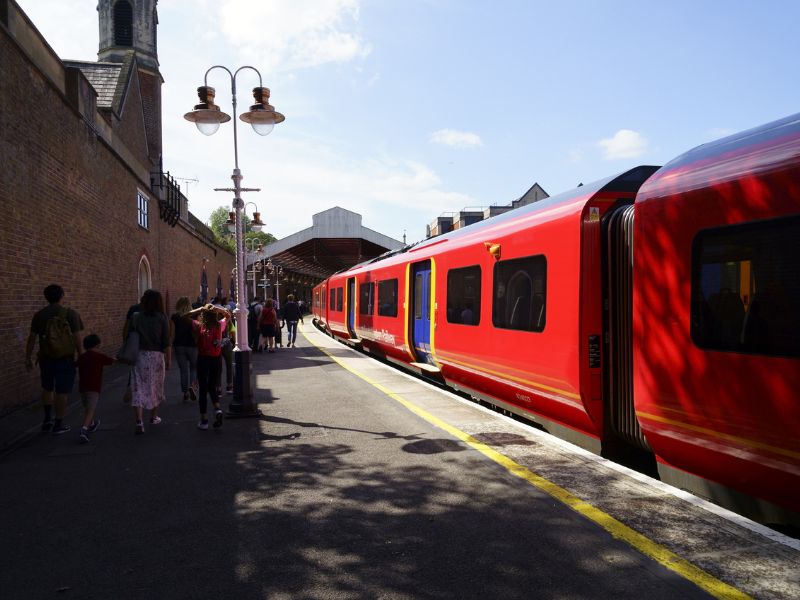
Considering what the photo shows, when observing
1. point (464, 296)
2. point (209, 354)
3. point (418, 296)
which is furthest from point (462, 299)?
point (209, 354)

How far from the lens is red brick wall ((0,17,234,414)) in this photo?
796 centimetres

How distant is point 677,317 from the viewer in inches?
167

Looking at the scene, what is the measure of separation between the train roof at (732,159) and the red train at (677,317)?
12 mm

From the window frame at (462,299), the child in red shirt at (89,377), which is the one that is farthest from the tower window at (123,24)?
the child in red shirt at (89,377)

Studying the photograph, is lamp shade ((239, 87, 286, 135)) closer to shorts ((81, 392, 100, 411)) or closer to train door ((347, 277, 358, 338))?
shorts ((81, 392, 100, 411))

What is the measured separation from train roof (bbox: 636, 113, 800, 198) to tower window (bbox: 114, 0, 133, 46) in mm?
27903

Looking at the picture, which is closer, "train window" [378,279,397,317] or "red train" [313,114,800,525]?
"red train" [313,114,800,525]

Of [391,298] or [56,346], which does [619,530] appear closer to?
[56,346]

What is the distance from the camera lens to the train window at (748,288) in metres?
3.46

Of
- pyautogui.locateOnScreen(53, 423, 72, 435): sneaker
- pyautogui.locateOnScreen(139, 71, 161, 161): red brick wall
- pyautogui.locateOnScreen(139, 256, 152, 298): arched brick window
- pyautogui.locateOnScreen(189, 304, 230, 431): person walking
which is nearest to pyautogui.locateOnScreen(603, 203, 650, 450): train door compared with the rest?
pyautogui.locateOnScreen(189, 304, 230, 431): person walking

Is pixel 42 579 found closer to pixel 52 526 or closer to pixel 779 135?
pixel 52 526

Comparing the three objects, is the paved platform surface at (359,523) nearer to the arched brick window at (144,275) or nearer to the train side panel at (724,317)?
the train side panel at (724,317)

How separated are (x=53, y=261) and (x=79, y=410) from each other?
9.00 ft

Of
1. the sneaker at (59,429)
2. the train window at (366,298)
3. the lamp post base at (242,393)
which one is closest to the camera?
the sneaker at (59,429)
